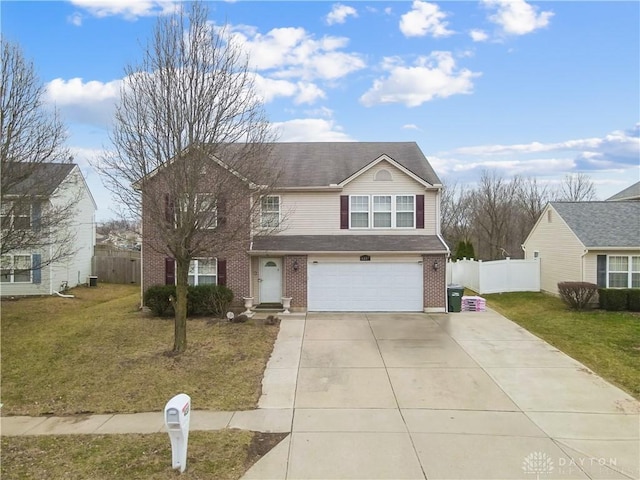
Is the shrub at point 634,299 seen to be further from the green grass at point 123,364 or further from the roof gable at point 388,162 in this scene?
the green grass at point 123,364

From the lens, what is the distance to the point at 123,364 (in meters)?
9.98

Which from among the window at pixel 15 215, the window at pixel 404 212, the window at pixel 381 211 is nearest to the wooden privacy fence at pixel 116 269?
the window at pixel 15 215

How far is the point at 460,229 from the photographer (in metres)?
43.2

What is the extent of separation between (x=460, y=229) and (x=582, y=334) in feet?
101

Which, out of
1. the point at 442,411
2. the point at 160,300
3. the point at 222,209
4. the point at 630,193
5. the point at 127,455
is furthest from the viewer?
the point at 630,193

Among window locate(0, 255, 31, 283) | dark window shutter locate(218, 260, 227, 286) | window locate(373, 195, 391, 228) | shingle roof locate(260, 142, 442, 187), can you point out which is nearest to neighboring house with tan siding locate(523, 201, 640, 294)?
shingle roof locate(260, 142, 442, 187)

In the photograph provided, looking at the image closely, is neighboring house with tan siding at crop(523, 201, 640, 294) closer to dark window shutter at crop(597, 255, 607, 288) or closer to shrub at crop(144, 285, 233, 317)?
dark window shutter at crop(597, 255, 607, 288)

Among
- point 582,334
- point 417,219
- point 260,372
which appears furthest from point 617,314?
point 260,372

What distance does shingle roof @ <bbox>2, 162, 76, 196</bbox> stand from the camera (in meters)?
11.5

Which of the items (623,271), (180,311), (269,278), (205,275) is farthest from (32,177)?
(623,271)

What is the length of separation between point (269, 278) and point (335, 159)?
20.9ft

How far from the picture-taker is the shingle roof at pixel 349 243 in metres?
16.3

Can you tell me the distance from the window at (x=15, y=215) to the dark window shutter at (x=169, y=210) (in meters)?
5.48

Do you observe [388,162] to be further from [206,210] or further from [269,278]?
[206,210]
